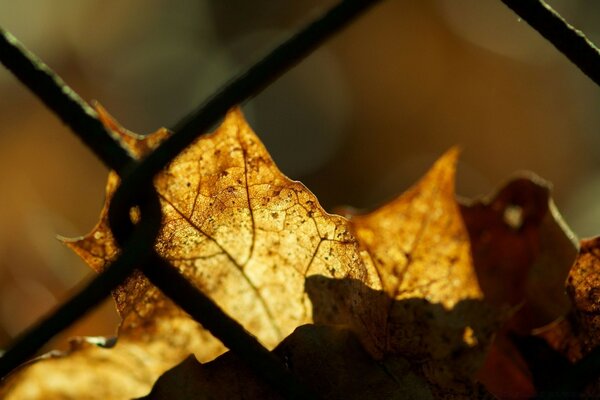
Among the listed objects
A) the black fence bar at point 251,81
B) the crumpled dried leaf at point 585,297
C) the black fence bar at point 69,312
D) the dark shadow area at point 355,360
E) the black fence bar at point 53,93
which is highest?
the black fence bar at point 53,93

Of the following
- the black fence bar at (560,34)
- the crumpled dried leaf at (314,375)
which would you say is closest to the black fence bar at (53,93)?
the crumpled dried leaf at (314,375)

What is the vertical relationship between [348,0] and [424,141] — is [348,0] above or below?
below

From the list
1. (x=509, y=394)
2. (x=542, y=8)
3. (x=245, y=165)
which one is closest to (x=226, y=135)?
(x=245, y=165)

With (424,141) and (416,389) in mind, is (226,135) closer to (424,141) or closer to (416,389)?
(416,389)

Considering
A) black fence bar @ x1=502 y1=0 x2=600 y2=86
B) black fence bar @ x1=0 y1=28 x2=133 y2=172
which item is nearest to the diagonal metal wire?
black fence bar @ x1=0 y1=28 x2=133 y2=172

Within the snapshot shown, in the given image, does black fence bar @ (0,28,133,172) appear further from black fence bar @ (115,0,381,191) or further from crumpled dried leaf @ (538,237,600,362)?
crumpled dried leaf @ (538,237,600,362)

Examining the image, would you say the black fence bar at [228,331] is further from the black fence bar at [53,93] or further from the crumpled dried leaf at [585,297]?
the crumpled dried leaf at [585,297]
